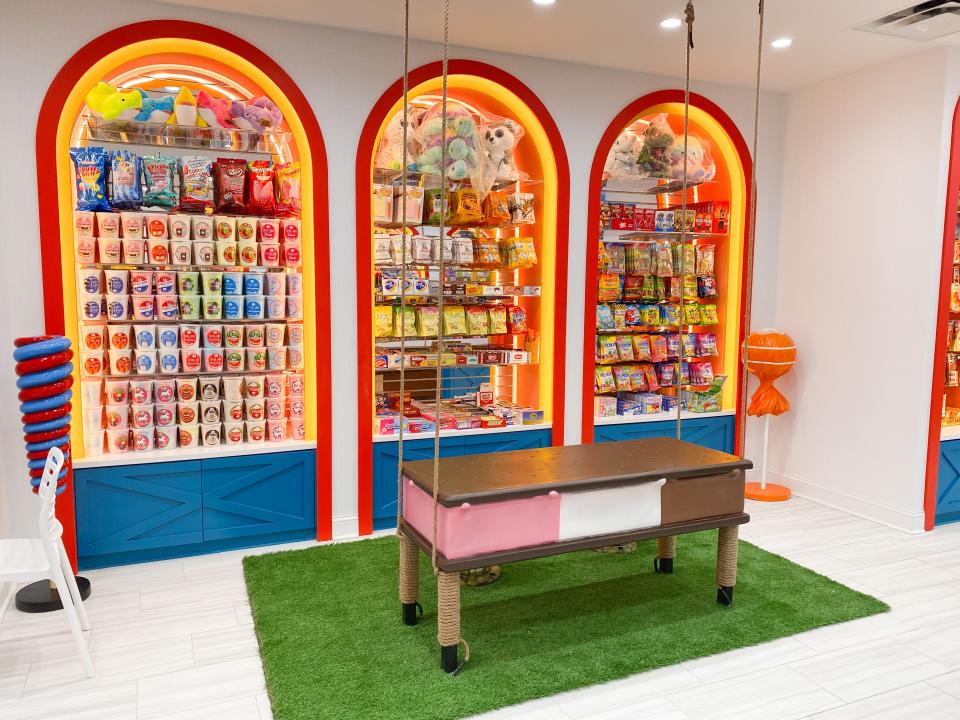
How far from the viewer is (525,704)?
2840 millimetres

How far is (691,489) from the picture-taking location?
11.0 feet

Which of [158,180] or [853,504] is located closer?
[158,180]

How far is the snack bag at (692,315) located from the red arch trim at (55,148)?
3005 millimetres

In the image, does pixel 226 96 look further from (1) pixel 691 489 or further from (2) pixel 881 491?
(2) pixel 881 491

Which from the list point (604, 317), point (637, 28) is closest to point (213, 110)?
point (637, 28)

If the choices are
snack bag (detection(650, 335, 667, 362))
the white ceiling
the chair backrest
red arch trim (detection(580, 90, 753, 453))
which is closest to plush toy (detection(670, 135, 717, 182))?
red arch trim (detection(580, 90, 753, 453))

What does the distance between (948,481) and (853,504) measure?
0.65m

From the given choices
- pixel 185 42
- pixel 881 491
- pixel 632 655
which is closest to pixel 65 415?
pixel 185 42

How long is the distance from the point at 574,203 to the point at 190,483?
3.20m

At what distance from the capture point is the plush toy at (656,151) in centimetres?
544

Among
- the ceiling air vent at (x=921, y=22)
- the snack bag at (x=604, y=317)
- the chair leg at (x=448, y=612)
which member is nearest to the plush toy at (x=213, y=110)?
the snack bag at (x=604, y=317)

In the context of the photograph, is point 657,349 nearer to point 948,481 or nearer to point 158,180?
point 948,481

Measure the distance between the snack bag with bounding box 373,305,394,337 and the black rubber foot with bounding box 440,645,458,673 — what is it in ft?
7.56

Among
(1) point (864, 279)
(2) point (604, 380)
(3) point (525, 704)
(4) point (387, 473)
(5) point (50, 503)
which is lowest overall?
(3) point (525, 704)
